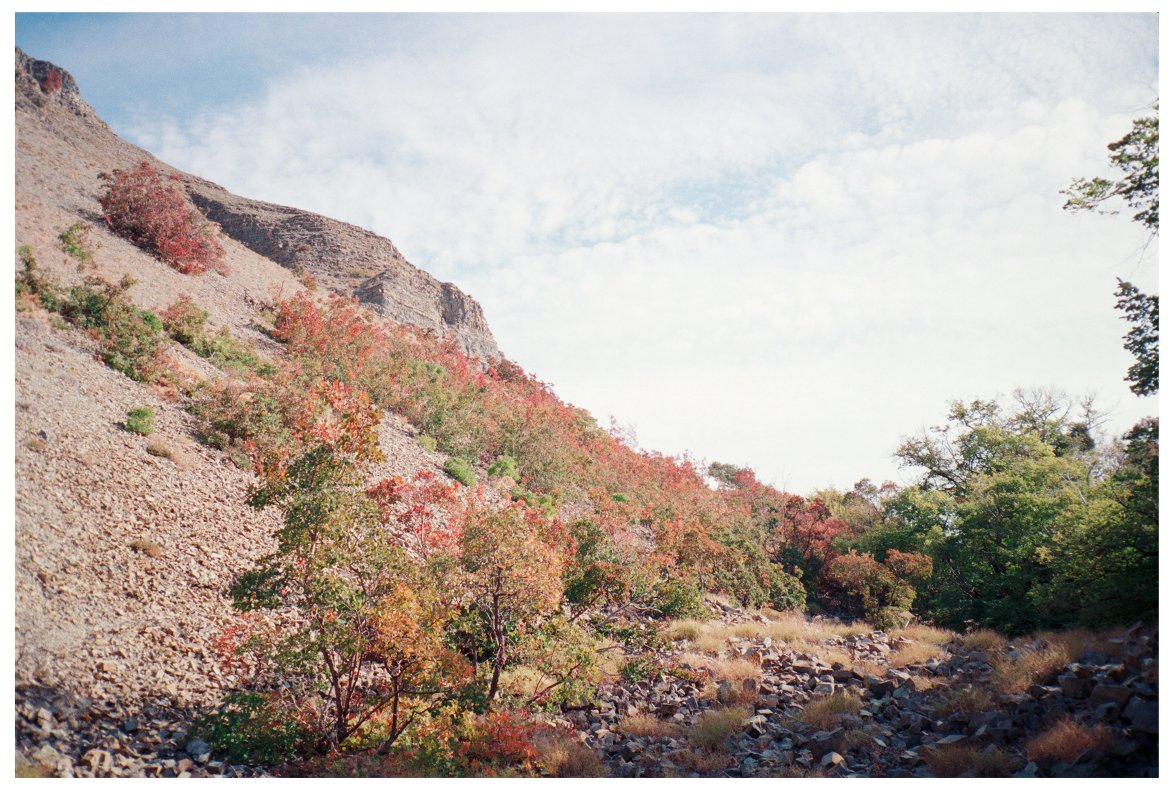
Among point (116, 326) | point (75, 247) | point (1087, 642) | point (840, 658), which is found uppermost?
point (75, 247)

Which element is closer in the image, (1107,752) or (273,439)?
(1107,752)

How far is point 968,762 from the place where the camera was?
559 cm

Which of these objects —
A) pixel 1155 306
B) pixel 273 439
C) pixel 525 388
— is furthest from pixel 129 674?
pixel 525 388

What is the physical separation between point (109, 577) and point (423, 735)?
4.30 meters

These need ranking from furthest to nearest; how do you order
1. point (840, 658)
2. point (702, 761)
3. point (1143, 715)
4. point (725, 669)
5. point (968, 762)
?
point (840, 658) < point (725, 669) < point (702, 761) < point (968, 762) < point (1143, 715)

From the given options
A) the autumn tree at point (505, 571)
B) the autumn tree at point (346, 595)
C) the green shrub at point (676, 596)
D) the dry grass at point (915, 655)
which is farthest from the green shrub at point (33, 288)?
the dry grass at point (915, 655)

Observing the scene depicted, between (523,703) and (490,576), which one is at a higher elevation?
(490,576)

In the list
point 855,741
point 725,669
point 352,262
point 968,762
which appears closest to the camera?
point 968,762

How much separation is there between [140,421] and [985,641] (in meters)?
15.1

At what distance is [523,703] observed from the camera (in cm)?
721

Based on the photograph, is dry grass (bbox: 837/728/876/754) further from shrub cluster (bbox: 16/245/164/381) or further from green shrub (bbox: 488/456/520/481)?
shrub cluster (bbox: 16/245/164/381)

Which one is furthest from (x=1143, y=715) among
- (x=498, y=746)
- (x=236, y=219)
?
→ (x=236, y=219)

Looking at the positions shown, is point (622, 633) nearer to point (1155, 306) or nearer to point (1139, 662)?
point (1139, 662)

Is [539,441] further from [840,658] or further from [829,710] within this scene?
[829,710]
